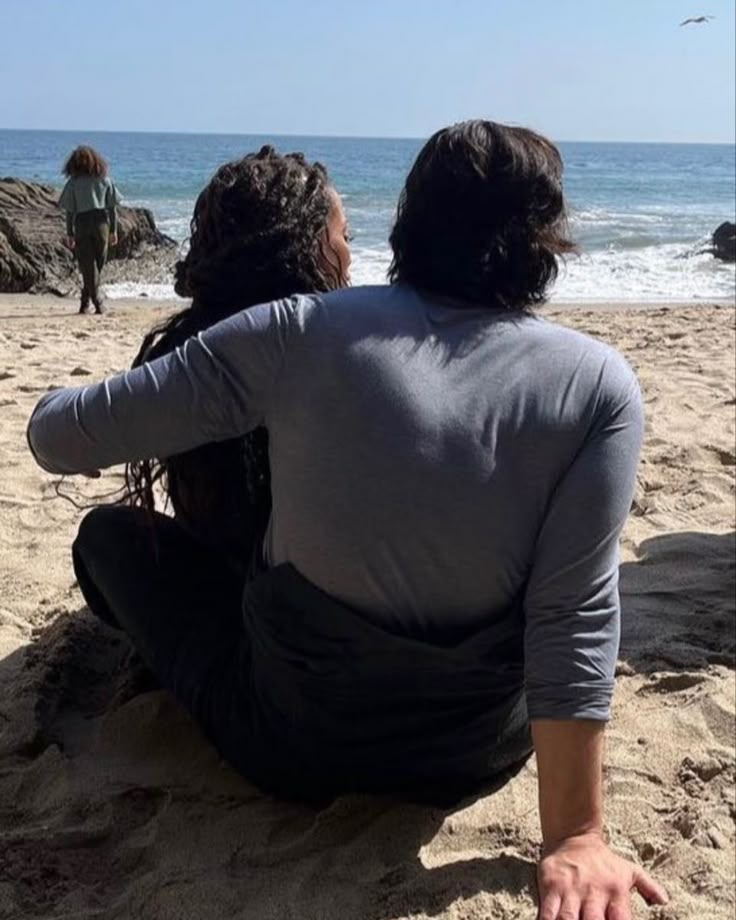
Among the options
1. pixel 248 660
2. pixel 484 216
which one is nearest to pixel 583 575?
pixel 484 216

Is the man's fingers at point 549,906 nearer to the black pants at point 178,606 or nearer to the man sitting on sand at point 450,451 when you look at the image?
the man sitting on sand at point 450,451

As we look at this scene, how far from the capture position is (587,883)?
5.52 feet

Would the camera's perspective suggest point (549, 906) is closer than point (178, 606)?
Yes

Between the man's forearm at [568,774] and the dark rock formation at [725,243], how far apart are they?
58.0 ft

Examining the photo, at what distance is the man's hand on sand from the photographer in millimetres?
1645

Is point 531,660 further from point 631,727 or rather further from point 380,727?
point 631,727

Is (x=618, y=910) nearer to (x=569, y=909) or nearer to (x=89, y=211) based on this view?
(x=569, y=909)

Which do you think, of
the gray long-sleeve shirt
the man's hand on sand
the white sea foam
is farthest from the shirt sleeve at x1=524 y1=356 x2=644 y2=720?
the white sea foam

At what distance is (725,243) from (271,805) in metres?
18.5

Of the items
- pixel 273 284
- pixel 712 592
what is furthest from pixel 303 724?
pixel 712 592

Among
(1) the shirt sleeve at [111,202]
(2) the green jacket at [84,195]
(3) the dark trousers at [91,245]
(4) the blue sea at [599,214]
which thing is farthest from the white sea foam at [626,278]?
(2) the green jacket at [84,195]

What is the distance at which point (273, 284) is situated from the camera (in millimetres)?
2115

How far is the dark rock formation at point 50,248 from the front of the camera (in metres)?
13.0

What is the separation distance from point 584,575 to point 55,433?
34.4 inches
